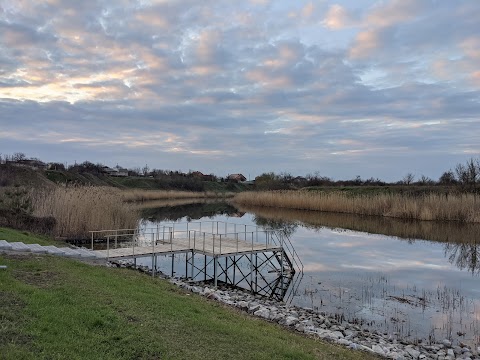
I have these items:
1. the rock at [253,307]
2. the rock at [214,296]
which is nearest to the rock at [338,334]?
the rock at [253,307]

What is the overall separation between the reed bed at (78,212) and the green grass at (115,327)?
11.9m

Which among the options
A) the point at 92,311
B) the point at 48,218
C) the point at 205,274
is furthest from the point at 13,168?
the point at 92,311

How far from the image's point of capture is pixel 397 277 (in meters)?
16.0

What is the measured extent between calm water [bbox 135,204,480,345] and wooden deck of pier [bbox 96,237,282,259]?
7.95 ft

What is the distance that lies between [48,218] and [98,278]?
12.7 meters

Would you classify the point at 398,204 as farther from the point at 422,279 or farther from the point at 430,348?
the point at 430,348

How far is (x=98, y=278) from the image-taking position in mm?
9055

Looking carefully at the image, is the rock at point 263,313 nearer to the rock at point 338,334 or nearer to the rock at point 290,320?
the rock at point 290,320

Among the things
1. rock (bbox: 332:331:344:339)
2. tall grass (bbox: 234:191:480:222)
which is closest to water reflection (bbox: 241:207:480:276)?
tall grass (bbox: 234:191:480:222)

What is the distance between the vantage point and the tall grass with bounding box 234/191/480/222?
96.3 feet

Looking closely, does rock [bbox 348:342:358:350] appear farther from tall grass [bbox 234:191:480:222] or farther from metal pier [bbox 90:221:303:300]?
tall grass [bbox 234:191:480:222]

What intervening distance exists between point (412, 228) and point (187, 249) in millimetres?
18358

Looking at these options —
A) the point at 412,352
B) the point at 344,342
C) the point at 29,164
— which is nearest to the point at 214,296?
the point at 344,342

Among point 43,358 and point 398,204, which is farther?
point 398,204
